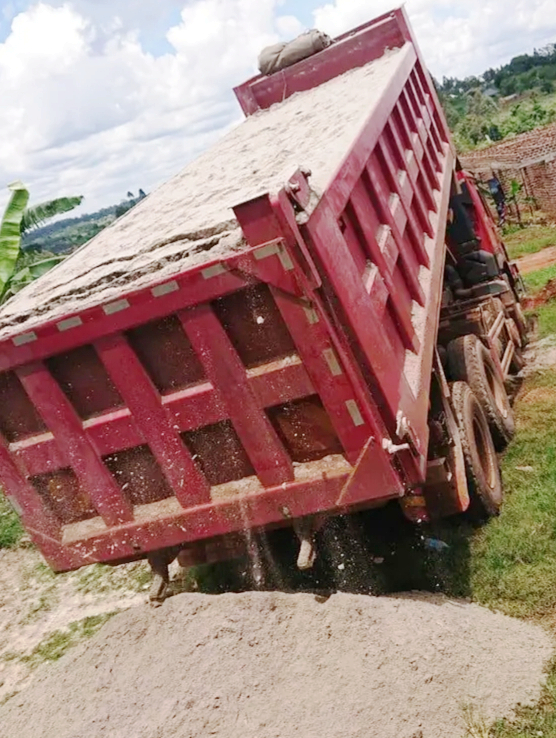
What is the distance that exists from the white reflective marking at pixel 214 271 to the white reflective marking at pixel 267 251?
0.52ft

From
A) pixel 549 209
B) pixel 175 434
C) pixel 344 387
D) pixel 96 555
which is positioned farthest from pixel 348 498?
pixel 549 209

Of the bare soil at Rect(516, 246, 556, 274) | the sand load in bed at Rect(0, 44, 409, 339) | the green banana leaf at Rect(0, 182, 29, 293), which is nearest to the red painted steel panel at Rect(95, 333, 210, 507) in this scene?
the sand load in bed at Rect(0, 44, 409, 339)

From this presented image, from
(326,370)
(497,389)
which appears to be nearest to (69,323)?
(326,370)

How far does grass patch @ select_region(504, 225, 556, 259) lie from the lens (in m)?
15.7

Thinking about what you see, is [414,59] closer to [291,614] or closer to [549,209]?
[291,614]

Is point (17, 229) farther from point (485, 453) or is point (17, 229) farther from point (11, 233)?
point (485, 453)

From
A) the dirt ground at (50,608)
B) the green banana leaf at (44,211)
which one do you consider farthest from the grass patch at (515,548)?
the green banana leaf at (44,211)

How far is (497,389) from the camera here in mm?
5574

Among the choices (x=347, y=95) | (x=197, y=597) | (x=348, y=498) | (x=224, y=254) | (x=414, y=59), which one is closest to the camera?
(x=224, y=254)

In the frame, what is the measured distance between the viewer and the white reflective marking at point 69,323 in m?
3.12

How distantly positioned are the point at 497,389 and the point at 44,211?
7.20 m

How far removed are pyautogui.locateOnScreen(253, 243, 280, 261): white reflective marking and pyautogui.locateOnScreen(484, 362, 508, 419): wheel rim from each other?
3122 mm

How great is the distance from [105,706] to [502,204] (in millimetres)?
18639

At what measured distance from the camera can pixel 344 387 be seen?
2.97 m
